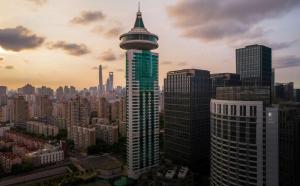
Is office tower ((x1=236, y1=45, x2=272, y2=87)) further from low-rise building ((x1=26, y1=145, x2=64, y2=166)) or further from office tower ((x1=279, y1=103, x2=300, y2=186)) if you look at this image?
low-rise building ((x1=26, y1=145, x2=64, y2=166))

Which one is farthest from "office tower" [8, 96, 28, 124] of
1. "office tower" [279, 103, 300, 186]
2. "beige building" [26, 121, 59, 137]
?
"office tower" [279, 103, 300, 186]

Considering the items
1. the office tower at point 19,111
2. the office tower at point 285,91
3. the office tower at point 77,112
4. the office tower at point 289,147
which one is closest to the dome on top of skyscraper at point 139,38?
the office tower at point 289,147

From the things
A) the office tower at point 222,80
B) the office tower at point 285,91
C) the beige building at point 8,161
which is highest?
the office tower at point 222,80

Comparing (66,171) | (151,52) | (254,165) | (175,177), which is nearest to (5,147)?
(66,171)

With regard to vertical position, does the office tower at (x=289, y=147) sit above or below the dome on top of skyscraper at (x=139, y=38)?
below

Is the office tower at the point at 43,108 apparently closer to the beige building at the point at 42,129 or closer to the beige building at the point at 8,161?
the beige building at the point at 42,129

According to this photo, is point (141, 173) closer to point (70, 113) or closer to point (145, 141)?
point (145, 141)

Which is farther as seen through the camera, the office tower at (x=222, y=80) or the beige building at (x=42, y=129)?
the beige building at (x=42, y=129)
